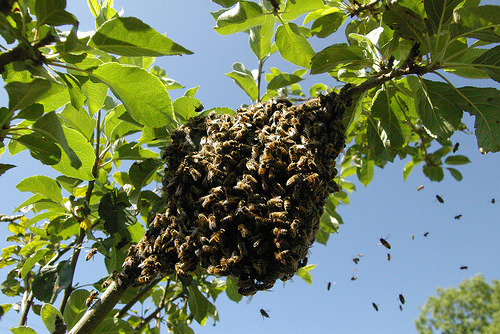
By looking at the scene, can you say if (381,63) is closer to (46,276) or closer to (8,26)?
(8,26)

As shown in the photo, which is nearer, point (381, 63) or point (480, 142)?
point (480, 142)

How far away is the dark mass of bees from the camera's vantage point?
1.84 metres

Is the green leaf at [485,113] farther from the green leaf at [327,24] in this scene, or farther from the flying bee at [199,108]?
the flying bee at [199,108]

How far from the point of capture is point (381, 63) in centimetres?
260

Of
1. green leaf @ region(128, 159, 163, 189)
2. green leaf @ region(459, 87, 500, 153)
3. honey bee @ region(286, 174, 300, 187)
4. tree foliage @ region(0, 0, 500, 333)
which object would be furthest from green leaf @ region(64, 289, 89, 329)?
green leaf @ region(459, 87, 500, 153)

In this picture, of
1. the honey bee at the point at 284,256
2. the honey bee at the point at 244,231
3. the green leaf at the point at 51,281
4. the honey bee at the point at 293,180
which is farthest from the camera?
the green leaf at the point at 51,281

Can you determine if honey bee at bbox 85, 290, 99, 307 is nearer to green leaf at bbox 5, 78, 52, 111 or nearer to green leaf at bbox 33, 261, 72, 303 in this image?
green leaf at bbox 33, 261, 72, 303

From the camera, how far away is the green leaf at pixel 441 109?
2.38 meters

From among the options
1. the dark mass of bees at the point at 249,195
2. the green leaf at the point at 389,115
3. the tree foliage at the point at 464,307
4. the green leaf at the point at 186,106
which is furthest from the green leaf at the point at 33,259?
the tree foliage at the point at 464,307

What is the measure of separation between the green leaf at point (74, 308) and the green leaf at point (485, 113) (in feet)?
10.5

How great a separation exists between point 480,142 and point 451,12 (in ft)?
3.02

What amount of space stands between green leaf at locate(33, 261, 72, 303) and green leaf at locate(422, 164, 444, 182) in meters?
4.48

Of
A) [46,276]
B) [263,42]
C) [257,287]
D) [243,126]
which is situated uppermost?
[263,42]

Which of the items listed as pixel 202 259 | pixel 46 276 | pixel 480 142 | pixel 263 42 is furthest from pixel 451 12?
pixel 46 276
